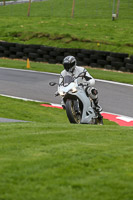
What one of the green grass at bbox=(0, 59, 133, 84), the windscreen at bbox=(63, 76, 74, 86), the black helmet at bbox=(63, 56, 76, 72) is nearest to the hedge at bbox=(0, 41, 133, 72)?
the green grass at bbox=(0, 59, 133, 84)

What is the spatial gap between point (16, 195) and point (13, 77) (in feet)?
50.0

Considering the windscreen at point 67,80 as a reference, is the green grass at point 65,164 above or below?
below

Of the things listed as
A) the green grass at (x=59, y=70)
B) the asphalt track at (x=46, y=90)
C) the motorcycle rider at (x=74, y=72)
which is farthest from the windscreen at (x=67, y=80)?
the green grass at (x=59, y=70)

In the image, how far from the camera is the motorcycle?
974 cm

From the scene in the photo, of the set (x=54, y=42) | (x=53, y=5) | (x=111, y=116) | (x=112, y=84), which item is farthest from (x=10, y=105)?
(x=53, y=5)

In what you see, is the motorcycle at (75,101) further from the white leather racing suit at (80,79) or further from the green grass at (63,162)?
the green grass at (63,162)

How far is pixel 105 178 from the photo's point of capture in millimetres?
4758

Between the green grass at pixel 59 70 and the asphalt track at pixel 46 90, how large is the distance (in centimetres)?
66

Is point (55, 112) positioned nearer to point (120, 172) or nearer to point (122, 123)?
point (122, 123)

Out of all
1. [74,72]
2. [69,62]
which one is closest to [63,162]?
[69,62]

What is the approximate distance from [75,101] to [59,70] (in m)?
11.0

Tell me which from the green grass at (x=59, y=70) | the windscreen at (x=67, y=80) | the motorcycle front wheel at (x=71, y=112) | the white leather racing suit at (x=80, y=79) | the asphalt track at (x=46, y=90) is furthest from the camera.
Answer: the green grass at (x=59, y=70)

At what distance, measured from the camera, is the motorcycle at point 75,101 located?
9.74 metres

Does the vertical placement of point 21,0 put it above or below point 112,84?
above
